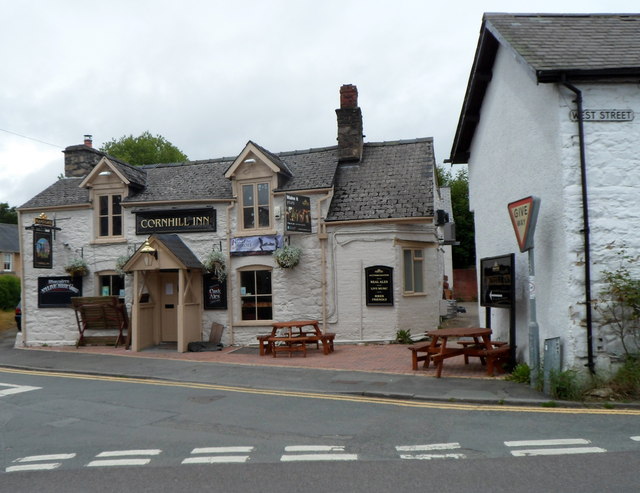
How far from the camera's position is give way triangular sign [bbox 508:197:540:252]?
9.33 metres

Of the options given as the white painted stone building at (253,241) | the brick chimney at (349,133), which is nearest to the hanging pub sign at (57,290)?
the white painted stone building at (253,241)

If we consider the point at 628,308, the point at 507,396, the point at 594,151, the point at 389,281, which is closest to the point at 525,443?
the point at 507,396

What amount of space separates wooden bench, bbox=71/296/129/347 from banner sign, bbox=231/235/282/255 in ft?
13.3

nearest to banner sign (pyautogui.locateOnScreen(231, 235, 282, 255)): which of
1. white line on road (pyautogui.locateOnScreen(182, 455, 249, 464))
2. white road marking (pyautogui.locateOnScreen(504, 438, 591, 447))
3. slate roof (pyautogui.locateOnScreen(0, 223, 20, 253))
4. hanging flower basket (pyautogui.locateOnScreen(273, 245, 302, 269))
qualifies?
hanging flower basket (pyautogui.locateOnScreen(273, 245, 302, 269))

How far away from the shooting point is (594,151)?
30.7ft

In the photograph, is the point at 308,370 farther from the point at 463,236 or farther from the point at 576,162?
the point at 463,236

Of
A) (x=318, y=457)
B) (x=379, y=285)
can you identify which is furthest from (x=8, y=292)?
(x=318, y=457)

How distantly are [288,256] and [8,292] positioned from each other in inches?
852

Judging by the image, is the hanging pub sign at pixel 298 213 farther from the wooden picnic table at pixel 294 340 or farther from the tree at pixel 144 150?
the tree at pixel 144 150

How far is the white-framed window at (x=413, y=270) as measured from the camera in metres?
17.2

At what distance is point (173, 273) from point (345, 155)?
22.3 feet

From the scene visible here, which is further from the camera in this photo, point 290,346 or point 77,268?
point 77,268

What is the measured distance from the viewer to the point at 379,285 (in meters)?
16.7

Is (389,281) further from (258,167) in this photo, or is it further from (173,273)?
(173,273)
